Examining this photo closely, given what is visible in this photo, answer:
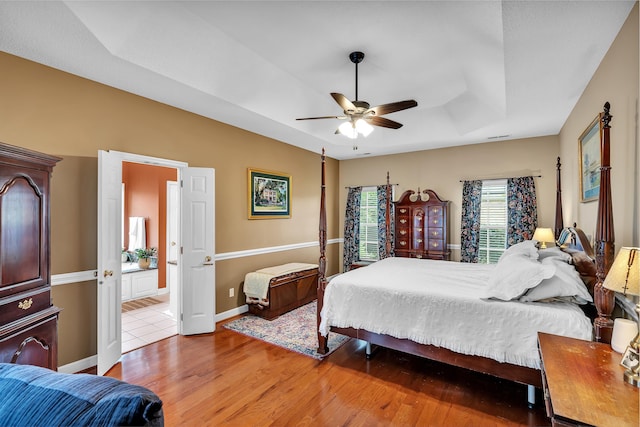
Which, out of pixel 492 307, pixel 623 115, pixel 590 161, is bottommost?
pixel 492 307

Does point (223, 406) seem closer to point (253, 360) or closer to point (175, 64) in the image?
point (253, 360)

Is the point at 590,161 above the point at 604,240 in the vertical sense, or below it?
above

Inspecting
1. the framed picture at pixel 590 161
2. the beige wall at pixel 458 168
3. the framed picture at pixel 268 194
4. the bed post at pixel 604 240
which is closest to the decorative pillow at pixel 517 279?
the bed post at pixel 604 240

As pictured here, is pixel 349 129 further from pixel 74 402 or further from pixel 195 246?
pixel 74 402

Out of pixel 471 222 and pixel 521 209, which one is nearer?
pixel 521 209

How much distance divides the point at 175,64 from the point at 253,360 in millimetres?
3015

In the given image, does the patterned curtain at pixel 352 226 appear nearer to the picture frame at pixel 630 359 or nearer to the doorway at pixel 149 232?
the doorway at pixel 149 232

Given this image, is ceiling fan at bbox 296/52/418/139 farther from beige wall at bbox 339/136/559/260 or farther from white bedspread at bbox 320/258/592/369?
beige wall at bbox 339/136/559/260

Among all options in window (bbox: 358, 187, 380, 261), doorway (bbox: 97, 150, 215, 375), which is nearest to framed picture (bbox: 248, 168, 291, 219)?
doorway (bbox: 97, 150, 215, 375)

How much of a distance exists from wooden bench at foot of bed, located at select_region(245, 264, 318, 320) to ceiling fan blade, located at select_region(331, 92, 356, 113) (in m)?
2.50

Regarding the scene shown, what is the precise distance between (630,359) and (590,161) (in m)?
2.10

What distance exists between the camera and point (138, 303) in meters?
4.96

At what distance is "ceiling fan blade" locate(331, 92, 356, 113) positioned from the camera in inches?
104

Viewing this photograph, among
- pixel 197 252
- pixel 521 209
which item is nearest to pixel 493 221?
pixel 521 209
